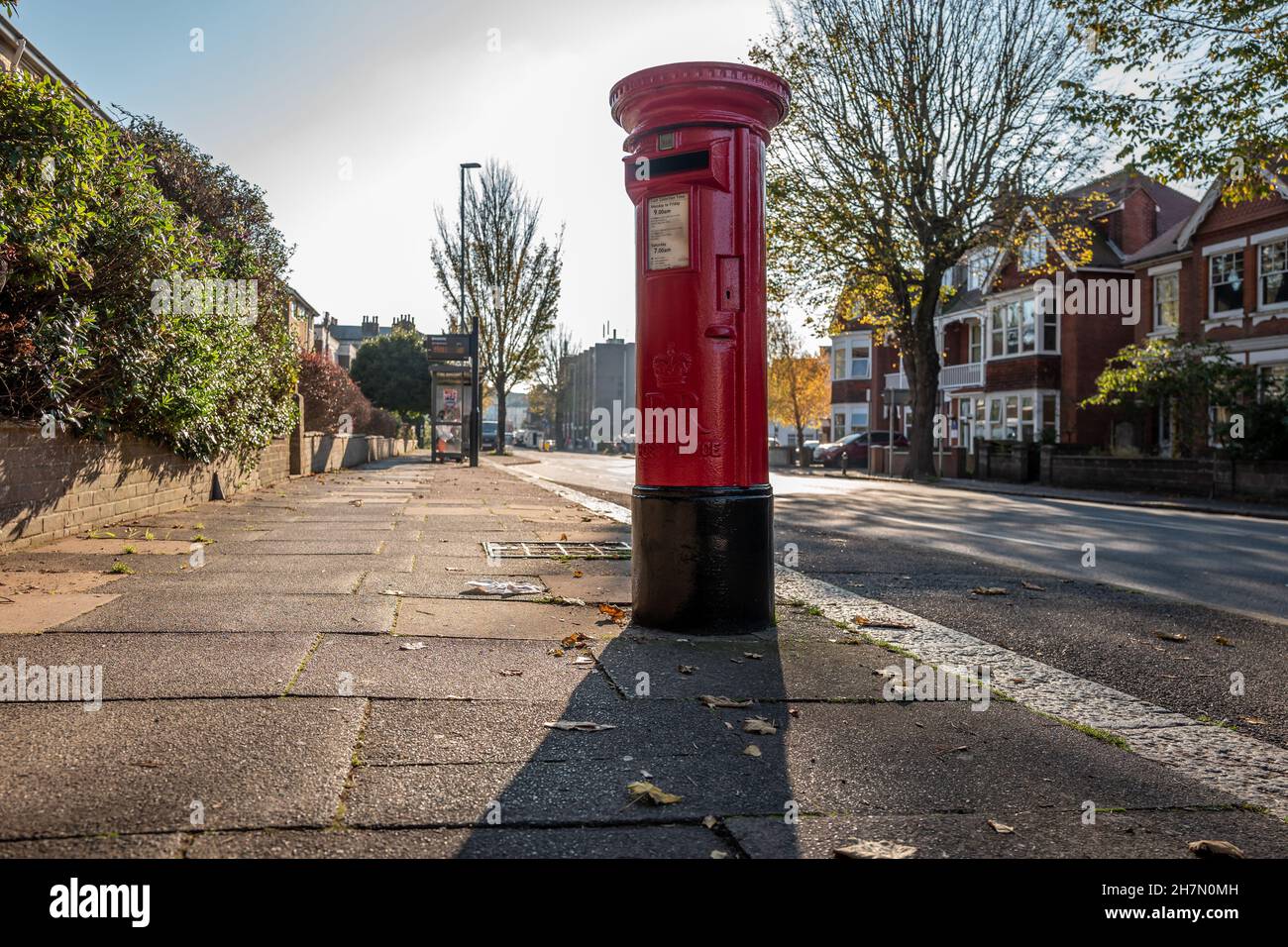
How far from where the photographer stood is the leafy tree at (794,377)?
55.3m

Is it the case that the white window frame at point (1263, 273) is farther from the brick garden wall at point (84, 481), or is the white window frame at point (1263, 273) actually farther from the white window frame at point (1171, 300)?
the brick garden wall at point (84, 481)

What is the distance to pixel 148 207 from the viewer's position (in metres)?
10.0

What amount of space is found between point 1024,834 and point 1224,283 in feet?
103

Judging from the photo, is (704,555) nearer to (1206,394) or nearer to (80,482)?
(80,482)

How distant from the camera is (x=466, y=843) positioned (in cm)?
266

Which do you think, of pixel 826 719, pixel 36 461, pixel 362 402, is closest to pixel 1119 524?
pixel 826 719

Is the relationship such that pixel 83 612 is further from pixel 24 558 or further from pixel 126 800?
pixel 126 800

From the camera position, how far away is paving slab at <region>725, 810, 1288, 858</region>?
2.70 metres

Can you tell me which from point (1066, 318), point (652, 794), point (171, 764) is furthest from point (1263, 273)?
point (171, 764)

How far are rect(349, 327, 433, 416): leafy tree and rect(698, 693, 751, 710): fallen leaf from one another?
2325 inches

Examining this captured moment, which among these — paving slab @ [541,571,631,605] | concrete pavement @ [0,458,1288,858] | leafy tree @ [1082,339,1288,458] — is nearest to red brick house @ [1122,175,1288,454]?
leafy tree @ [1082,339,1288,458]

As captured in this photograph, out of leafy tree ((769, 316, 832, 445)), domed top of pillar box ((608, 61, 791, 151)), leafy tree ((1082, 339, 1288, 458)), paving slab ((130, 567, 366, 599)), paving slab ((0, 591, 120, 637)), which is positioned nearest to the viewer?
paving slab ((0, 591, 120, 637))

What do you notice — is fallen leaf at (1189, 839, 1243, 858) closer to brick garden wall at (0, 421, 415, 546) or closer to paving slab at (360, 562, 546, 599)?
paving slab at (360, 562, 546, 599)
